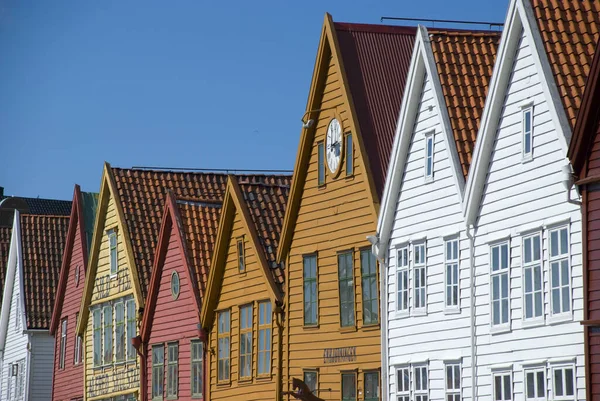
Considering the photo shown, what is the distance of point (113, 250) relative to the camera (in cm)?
4481

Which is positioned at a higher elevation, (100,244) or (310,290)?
(100,244)

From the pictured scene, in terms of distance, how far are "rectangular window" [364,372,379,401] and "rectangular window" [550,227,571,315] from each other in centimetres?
723

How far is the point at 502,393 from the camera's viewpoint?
24703mm

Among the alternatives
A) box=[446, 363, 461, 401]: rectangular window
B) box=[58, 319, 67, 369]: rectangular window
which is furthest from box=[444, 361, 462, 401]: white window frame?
box=[58, 319, 67, 369]: rectangular window

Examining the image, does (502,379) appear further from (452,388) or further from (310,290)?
(310,290)

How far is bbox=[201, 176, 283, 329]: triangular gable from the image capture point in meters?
35.1

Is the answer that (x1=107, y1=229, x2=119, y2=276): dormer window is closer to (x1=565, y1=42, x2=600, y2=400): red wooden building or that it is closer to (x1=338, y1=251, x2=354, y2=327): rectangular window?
(x1=338, y1=251, x2=354, y2=327): rectangular window

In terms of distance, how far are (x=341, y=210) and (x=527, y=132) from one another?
767 cm

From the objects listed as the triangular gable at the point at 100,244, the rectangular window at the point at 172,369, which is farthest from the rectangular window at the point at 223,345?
the triangular gable at the point at 100,244

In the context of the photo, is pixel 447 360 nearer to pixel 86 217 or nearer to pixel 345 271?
pixel 345 271

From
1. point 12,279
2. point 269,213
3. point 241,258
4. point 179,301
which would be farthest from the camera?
point 12,279

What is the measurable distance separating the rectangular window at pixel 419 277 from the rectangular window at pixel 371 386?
7.64ft

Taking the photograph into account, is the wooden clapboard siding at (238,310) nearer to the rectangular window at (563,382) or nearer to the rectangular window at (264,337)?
the rectangular window at (264,337)

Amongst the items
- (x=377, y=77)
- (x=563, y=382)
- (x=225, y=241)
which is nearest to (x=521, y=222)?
(x=563, y=382)
